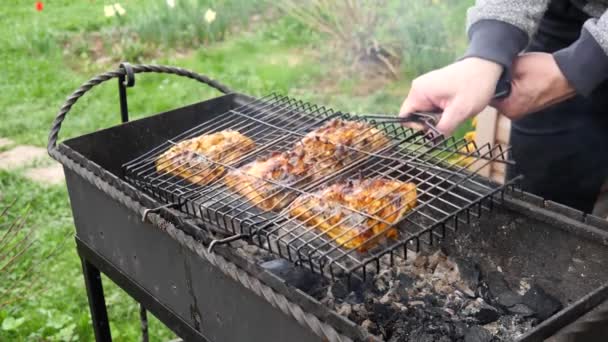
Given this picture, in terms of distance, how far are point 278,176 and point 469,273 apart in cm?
66

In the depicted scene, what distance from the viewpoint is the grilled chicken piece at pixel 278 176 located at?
202 cm

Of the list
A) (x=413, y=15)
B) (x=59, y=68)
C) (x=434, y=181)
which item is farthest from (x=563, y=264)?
(x=59, y=68)

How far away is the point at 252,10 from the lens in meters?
8.38

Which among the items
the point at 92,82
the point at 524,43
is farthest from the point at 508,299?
the point at 92,82

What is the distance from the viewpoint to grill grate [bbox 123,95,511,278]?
1.75m

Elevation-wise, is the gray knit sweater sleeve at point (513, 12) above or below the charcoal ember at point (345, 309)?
above

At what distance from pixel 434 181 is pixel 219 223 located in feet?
2.29

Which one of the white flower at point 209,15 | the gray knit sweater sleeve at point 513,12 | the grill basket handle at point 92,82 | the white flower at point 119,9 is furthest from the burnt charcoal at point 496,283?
the white flower at point 119,9

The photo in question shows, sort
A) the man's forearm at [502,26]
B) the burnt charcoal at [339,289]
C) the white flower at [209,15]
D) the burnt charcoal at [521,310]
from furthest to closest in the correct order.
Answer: the white flower at [209,15] < the man's forearm at [502,26] < the burnt charcoal at [339,289] < the burnt charcoal at [521,310]

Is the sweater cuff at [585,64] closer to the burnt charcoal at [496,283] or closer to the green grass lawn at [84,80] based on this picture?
the burnt charcoal at [496,283]

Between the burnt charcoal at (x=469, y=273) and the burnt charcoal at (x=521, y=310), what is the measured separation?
5.5 inches

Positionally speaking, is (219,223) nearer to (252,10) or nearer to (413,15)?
(413,15)

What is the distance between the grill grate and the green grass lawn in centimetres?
167

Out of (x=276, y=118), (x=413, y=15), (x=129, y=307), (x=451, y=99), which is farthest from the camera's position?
(x=413, y=15)
